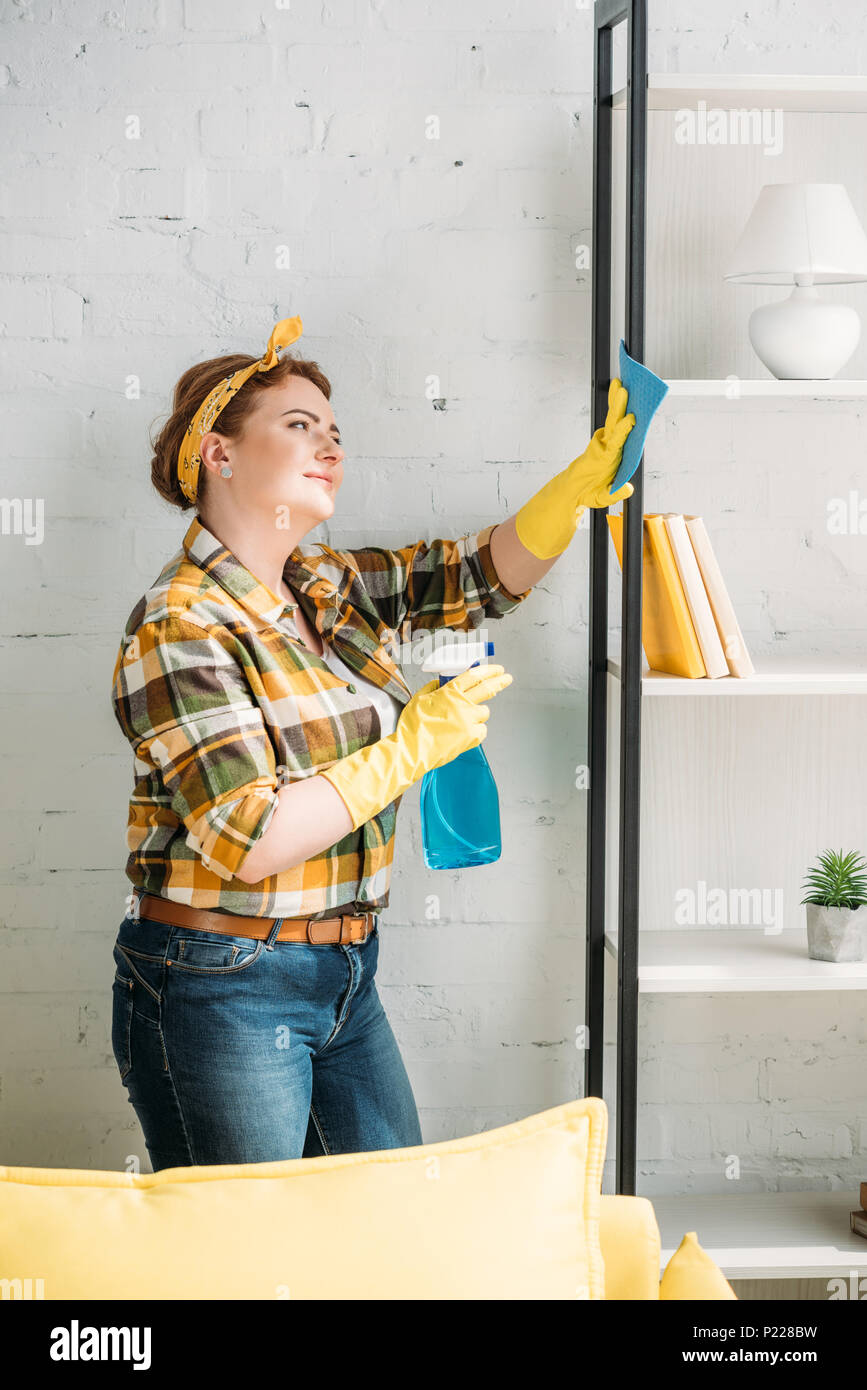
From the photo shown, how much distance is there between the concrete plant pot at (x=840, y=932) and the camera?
1674 millimetres

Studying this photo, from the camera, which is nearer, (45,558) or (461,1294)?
(461,1294)

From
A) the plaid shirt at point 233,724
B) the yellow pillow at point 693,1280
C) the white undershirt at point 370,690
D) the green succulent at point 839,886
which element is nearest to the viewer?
the yellow pillow at point 693,1280

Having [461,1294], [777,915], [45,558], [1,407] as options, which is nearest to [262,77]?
[1,407]

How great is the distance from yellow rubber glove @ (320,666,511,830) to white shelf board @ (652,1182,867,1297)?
0.80 m

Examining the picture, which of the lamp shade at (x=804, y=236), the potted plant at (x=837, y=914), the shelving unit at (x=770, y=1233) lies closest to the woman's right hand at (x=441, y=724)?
the potted plant at (x=837, y=914)

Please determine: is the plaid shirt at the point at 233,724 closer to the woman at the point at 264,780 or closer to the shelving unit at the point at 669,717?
the woman at the point at 264,780

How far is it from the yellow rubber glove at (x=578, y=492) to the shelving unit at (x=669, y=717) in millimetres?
47

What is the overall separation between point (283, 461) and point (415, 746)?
0.41m

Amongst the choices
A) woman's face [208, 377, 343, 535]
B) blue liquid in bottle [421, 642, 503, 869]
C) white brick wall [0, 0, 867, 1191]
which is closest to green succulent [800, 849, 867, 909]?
white brick wall [0, 0, 867, 1191]

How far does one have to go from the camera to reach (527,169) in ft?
5.83

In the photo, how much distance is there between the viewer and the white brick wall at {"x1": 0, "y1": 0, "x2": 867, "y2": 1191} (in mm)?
1740

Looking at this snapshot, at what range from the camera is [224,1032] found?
1.41 metres

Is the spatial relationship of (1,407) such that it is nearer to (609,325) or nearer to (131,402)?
(131,402)
